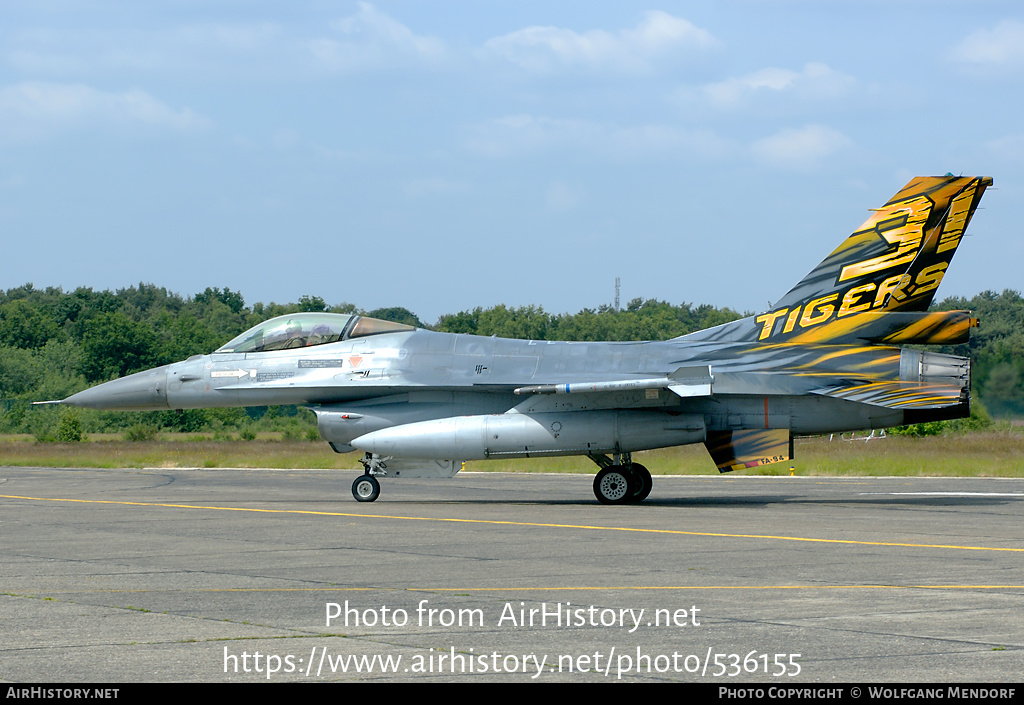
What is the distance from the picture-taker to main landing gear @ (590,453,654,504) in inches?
752

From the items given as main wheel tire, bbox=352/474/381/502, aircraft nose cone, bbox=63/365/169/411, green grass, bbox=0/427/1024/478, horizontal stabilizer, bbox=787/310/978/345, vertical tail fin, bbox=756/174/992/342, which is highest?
vertical tail fin, bbox=756/174/992/342

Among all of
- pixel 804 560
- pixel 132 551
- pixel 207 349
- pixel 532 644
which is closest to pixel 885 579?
pixel 804 560

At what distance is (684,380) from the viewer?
58.2ft

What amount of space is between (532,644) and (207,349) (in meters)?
73.2

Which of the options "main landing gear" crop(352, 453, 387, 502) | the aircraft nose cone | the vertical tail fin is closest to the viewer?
the vertical tail fin

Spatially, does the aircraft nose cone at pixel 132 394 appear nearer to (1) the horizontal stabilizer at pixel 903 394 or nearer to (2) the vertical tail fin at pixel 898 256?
(2) the vertical tail fin at pixel 898 256

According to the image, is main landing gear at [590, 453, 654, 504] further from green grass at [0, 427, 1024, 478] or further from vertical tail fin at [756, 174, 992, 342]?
green grass at [0, 427, 1024, 478]

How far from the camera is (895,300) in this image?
18141 mm

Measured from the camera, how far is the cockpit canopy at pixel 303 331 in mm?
20000

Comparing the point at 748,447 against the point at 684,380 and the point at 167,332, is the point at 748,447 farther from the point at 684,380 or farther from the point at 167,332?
the point at 167,332

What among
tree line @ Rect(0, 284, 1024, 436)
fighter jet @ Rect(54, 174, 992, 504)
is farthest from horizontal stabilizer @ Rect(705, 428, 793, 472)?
tree line @ Rect(0, 284, 1024, 436)

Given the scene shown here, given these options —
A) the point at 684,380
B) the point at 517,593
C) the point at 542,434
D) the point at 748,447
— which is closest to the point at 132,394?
the point at 542,434

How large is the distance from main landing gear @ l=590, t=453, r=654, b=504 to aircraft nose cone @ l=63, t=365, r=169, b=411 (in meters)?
7.97
